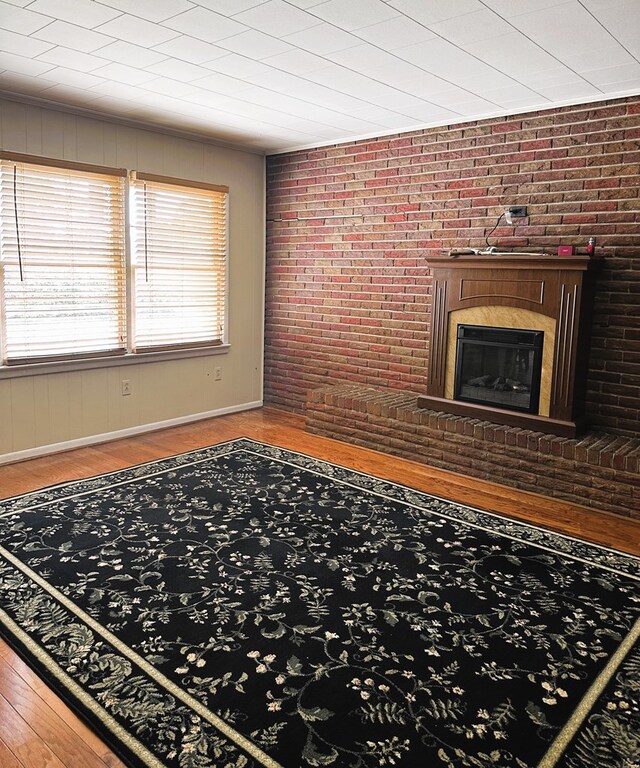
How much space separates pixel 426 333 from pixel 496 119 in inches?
63.9

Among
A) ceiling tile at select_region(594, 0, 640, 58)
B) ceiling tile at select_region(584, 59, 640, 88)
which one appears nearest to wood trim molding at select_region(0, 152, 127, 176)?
ceiling tile at select_region(584, 59, 640, 88)

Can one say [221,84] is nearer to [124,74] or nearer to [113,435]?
[124,74]

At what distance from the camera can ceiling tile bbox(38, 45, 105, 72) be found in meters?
3.26

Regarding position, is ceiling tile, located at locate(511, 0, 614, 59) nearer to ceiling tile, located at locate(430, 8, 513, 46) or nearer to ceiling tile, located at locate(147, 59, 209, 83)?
ceiling tile, located at locate(430, 8, 513, 46)

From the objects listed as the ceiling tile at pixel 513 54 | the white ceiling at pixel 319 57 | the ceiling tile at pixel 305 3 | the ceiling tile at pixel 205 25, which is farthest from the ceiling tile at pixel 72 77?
the ceiling tile at pixel 513 54

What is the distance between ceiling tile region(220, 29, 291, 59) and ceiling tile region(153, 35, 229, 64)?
9 cm

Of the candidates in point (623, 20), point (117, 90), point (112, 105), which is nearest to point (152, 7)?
point (117, 90)

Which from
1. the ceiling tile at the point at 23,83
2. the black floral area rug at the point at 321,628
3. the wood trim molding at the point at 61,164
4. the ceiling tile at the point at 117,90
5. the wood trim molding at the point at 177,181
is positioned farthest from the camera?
the wood trim molding at the point at 177,181

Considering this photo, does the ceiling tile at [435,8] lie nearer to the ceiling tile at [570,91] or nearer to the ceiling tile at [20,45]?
the ceiling tile at [570,91]

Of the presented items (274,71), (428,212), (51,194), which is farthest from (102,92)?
(428,212)

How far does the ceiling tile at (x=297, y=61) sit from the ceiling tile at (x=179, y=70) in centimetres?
44

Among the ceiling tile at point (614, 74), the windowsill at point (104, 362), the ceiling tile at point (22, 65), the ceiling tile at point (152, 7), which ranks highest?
the ceiling tile at point (614, 74)

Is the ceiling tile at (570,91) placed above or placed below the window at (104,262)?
above

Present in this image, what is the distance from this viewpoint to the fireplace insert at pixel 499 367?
13.6 feet
